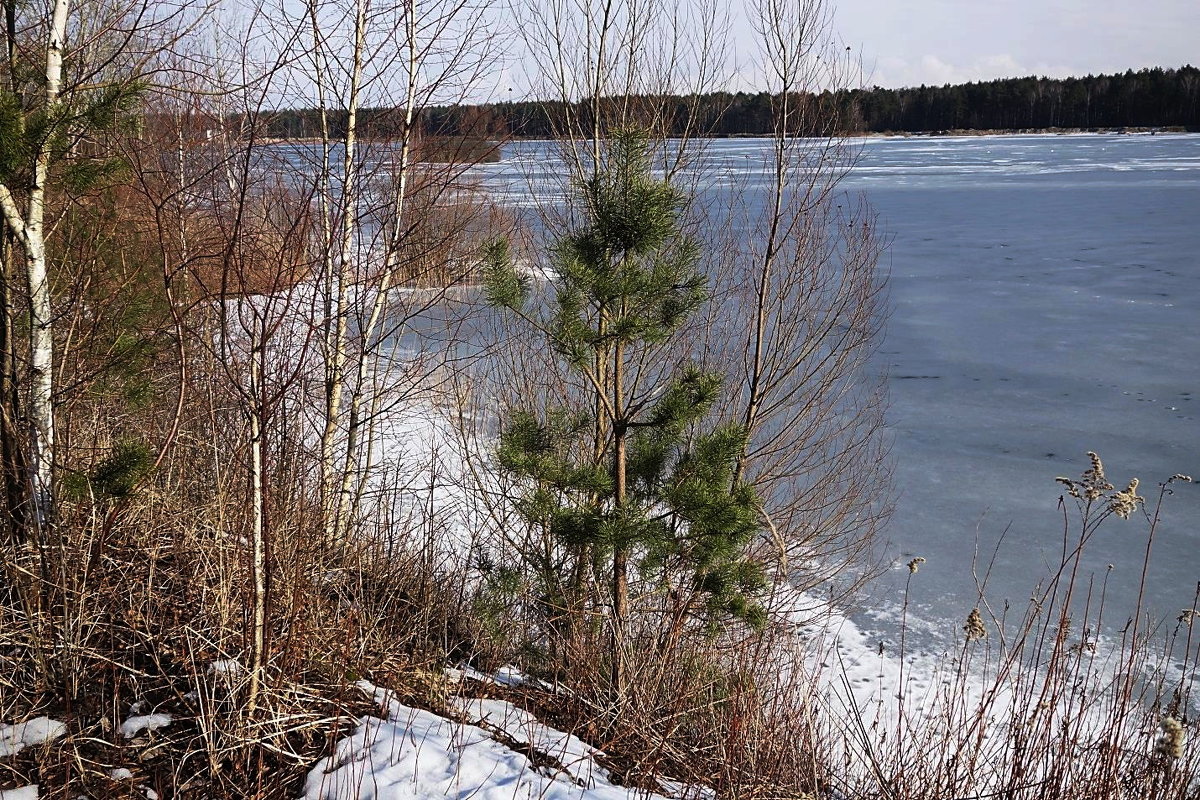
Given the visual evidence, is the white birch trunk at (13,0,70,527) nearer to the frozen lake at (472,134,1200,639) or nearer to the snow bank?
the snow bank

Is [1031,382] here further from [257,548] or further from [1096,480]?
[257,548]

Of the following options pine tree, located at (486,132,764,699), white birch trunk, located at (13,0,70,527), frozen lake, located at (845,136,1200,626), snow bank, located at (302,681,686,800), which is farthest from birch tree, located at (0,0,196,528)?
frozen lake, located at (845,136,1200,626)

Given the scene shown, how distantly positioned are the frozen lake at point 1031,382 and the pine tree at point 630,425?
2.56 meters

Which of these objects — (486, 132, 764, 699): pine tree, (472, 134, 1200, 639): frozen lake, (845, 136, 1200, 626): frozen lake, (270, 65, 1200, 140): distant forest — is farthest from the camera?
(270, 65, 1200, 140): distant forest

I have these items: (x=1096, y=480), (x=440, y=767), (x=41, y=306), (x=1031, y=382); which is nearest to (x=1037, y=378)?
(x=1031, y=382)

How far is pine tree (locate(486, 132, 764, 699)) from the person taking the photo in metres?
4.60

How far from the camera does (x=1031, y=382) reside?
40.6 feet

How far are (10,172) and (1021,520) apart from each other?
817cm

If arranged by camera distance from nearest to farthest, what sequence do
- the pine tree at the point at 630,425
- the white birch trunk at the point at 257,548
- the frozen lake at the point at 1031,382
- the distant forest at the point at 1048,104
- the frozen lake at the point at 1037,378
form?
the white birch trunk at the point at 257,548 < the pine tree at the point at 630,425 < the frozen lake at the point at 1031,382 < the frozen lake at the point at 1037,378 < the distant forest at the point at 1048,104

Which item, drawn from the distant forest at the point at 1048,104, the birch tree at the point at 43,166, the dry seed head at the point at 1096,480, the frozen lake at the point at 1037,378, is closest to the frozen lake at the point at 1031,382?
the frozen lake at the point at 1037,378

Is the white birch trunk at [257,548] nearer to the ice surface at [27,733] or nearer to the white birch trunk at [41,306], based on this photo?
the ice surface at [27,733]

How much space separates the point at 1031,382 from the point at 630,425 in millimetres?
Result: 9160

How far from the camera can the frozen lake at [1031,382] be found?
830 cm

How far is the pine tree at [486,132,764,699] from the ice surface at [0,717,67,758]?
218cm
